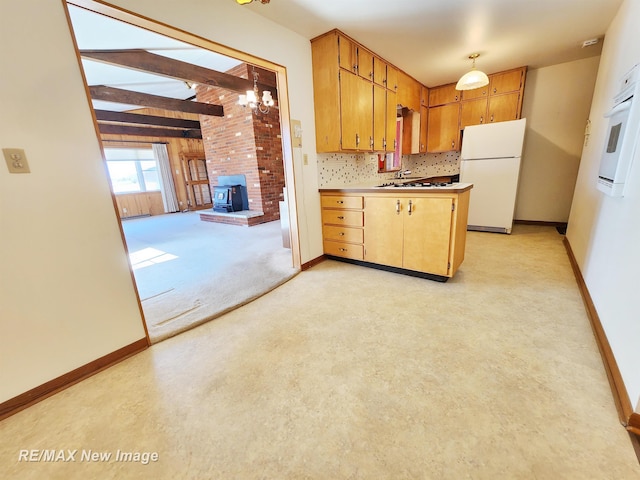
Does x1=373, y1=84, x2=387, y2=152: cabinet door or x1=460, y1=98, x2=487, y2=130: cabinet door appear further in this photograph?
x1=460, y1=98, x2=487, y2=130: cabinet door

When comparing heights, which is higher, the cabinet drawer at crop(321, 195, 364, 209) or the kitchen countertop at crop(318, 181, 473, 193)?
the kitchen countertop at crop(318, 181, 473, 193)

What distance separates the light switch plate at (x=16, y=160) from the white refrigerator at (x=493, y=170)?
484 centimetres

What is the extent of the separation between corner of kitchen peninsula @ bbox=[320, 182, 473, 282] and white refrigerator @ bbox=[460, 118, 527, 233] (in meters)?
1.88

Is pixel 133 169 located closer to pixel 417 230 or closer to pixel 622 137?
pixel 417 230

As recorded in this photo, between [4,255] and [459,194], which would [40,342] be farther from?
[459,194]

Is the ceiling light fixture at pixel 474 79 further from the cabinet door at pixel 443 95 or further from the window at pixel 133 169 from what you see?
the window at pixel 133 169

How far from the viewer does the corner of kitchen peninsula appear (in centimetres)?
237

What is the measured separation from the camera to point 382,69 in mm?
3316

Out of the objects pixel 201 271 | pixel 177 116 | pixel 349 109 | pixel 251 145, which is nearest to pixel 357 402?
pixel 201 271

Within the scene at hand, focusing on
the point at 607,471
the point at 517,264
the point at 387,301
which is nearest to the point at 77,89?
the point at 387,301

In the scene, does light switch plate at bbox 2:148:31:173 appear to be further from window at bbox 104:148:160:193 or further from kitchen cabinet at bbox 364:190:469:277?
window at bbox 104:148:160:193

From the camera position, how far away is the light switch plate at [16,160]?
4.02 ft

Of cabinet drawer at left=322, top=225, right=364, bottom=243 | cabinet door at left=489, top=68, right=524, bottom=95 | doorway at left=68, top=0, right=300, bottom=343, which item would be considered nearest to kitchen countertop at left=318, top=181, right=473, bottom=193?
cabinet drawer at left=322, top=225, right=364, bottom=243

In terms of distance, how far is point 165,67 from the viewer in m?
3.77
